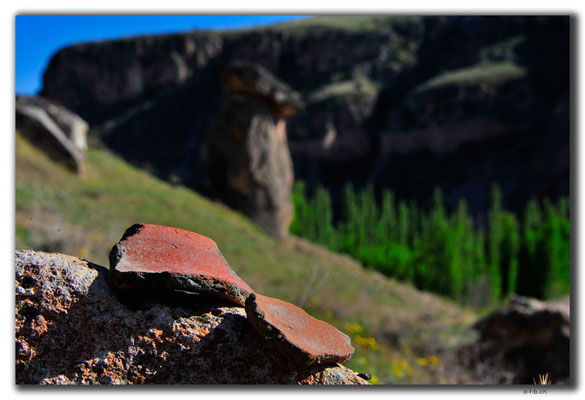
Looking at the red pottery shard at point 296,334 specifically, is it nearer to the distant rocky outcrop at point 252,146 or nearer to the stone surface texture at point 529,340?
the stone surface texture at point 529,340

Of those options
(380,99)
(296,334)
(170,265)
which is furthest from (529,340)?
(380,99)

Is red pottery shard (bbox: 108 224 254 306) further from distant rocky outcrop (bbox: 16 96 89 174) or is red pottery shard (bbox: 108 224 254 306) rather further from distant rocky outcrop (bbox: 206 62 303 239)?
distant rocky outcrop (bbox: 206 62 303 239)

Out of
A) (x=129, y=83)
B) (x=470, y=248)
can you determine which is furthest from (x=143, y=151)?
(x=470, y=248)

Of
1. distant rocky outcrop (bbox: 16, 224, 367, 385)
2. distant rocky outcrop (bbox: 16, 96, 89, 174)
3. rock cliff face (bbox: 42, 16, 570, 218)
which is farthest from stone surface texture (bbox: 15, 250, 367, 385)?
rock cliff face (bbox: 42, 16, 570, 218)

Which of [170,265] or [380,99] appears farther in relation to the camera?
[380,99]

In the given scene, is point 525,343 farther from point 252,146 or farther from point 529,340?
point 252,146

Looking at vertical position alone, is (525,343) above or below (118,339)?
below
